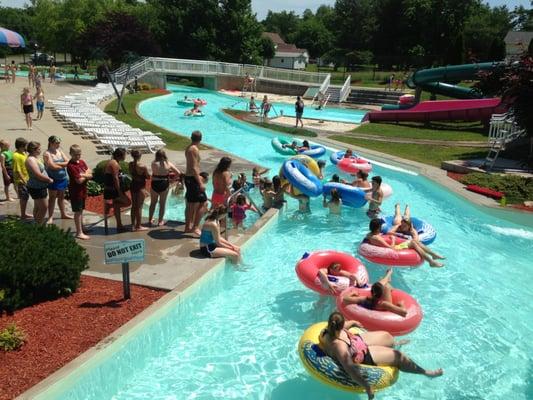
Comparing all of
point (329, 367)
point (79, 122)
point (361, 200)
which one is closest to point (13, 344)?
point (329, 367)

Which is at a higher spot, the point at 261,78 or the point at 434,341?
the point at 261,78

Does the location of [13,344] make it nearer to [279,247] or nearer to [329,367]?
[329,367]

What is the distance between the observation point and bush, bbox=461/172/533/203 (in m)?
13.8

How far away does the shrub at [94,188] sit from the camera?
11719mm

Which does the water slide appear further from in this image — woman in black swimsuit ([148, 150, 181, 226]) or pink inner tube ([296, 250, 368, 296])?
woman in black swimsuit ([148, 150, 181, 226])

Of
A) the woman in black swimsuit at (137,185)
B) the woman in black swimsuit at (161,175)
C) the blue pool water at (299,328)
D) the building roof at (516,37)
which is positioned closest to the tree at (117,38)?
the woman in black swimsuit at (161,175)

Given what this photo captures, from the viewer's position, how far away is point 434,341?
7316 mm

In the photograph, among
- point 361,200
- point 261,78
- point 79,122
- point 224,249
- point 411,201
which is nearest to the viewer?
point 224,249

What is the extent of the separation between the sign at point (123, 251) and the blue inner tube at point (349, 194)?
6.82m

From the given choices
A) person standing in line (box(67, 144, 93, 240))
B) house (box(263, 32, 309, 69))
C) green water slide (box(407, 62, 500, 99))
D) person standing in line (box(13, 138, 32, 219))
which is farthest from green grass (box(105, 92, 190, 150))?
house (box(263, 32, 309, 69))

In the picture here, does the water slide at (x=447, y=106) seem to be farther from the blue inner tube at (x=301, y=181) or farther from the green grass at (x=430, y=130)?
the blue inner tube at (x=301, y=181)

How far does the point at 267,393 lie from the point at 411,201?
32.2 feet

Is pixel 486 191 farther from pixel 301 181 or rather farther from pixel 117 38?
pixel 117 38

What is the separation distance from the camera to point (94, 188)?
11805 mm
